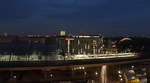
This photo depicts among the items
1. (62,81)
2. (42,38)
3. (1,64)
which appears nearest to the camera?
(1,64)

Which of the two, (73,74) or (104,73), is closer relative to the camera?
(104,73)

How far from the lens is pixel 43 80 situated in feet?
57.6

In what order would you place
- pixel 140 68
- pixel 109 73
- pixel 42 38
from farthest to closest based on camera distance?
pixel 42 38
pixel 140 68
pixel 109 73

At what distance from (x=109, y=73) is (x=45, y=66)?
24.8ft

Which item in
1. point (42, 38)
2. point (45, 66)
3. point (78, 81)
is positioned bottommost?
point (78, 81)

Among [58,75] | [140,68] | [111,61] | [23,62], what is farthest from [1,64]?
[140,68]

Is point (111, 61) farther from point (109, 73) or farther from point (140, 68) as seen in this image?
point (140, 68)

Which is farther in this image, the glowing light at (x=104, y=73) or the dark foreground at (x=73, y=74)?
the glowing light at (x=104, y=73)

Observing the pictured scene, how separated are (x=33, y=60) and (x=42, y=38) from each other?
2406cm

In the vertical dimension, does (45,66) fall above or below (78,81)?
above

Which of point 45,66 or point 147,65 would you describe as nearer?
point 45,66

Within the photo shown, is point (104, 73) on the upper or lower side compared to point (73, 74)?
upper

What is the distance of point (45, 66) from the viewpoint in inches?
587

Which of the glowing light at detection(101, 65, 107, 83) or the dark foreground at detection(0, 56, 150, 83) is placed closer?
the dark foreground at detection(0, 56, 150, 83)
